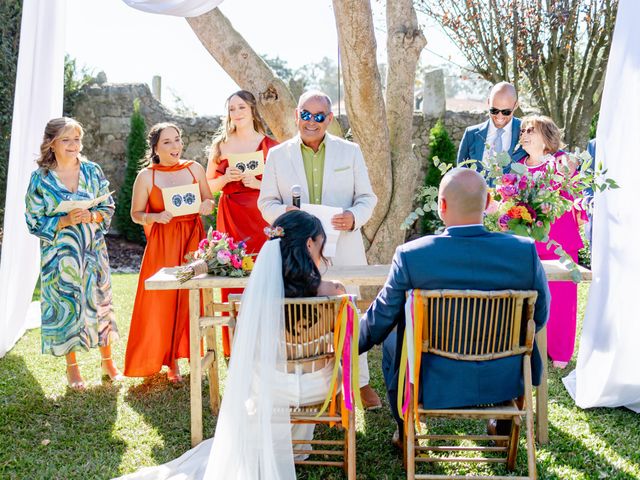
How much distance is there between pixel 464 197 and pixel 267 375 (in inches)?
47.7

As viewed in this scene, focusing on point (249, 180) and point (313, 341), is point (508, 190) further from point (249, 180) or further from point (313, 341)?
point (249, 180)

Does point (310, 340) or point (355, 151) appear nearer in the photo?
point (310, 340)

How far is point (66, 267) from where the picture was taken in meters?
4.88

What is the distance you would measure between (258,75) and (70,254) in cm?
257

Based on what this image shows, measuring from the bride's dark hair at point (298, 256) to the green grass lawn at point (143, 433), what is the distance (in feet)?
Answer: 3.23

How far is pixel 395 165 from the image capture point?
6.57 metres

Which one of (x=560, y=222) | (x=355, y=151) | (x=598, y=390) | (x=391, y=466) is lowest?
(x=391, y=466)

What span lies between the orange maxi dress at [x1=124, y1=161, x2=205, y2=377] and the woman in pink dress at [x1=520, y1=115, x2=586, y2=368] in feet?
8.37

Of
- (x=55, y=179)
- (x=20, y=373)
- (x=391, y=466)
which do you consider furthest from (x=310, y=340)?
(x=20, y=373)

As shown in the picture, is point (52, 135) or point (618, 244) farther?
point (52, 135)

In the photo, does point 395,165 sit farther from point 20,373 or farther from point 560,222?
point 20,373

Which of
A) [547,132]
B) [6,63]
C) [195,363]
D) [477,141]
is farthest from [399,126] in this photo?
[6,63]

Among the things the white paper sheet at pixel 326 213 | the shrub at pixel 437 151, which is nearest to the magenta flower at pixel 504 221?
the white paper sheet at pixel 326 213

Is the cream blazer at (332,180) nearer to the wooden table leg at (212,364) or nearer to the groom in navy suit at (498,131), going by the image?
the wooden table leg at (212,364)
